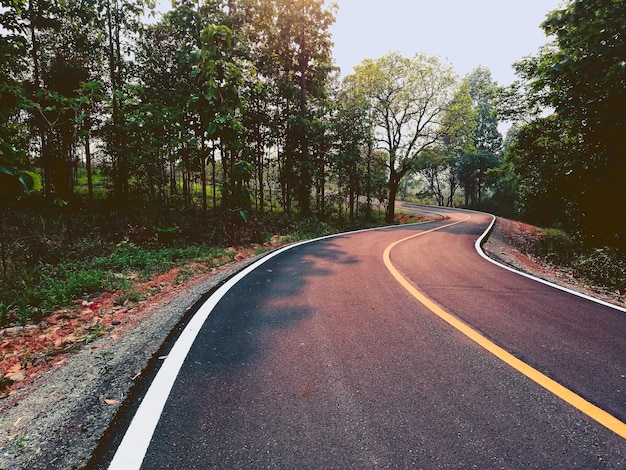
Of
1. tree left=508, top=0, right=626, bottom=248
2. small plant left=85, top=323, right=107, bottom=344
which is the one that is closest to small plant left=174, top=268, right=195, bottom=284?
small plant left=85, top=323, right=107, bottom=344

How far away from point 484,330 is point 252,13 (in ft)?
67.4

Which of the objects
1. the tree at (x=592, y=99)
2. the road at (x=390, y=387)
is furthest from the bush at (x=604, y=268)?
the road at (x=390, y=387)

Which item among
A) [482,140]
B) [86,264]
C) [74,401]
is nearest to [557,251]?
[74,401]

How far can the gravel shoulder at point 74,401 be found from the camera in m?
1.78

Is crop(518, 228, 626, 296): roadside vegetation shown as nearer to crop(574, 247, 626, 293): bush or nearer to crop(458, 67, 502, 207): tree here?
crop(574, 247, 626, 293): bush

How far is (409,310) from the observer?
4.14 m

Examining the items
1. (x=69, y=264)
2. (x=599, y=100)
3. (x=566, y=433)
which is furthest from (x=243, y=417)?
(x=599, y=100)

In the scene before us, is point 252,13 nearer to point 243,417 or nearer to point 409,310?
point 409,310

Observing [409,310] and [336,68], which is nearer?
[409,310]

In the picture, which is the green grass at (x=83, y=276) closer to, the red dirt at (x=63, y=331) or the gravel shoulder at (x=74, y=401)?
the red dirt at (x=63, y=331)

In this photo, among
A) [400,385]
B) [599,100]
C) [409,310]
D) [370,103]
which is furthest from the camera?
[370,103]

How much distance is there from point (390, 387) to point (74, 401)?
232cm

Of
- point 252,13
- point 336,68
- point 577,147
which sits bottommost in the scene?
point 577,147

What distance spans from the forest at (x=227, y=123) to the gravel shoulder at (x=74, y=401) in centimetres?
147
